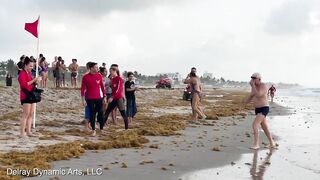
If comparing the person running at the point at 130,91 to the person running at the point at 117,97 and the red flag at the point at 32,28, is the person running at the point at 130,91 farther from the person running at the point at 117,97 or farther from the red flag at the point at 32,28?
the red flag at the point at 32,28

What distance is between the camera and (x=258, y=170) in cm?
768

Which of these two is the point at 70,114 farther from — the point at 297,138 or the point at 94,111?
the point at 297,138

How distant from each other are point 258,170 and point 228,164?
78 cm

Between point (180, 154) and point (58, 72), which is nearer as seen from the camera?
point (180, 154)

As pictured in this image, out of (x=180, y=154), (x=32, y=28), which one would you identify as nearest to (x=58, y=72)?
(x=32, y=28)

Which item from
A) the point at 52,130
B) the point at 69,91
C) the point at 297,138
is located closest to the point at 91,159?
the point at 52,130

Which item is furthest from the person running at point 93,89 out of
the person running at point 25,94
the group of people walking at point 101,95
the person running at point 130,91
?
the person running at point 130,91

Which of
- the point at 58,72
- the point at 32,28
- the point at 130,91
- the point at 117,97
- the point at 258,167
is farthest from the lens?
the point at 58,72

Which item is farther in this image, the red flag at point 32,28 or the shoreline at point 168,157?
the red flag at point 32,28

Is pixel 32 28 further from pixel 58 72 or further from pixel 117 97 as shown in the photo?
pixel 58 72

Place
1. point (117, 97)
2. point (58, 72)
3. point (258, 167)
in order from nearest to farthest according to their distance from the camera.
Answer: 1. point (258, 167)
2. point (117, 97)
3. point (58, 72)

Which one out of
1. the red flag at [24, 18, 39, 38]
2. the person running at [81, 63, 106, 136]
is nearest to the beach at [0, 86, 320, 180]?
the person running at [81, 63, 106, 136]

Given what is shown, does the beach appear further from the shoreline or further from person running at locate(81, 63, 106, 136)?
person running at locate(81, 63, 106, 136)

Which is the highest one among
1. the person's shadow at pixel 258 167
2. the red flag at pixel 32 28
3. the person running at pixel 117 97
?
the red flag at pixel 32 28
